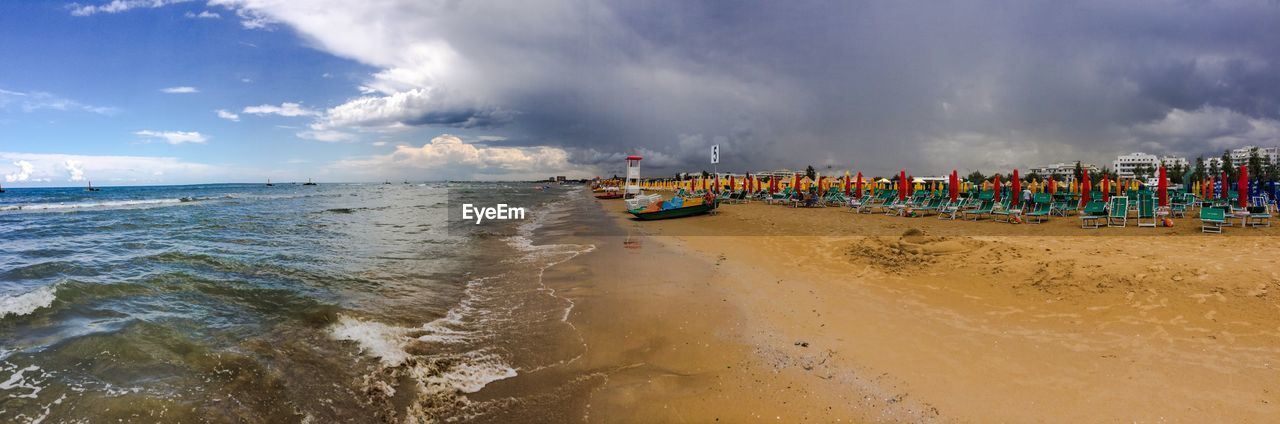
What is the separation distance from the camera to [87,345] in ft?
19.6

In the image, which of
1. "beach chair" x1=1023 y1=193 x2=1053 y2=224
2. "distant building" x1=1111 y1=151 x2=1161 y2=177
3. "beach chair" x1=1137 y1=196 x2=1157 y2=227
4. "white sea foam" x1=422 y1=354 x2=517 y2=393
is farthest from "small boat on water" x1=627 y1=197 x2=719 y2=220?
"distant building" x1=1111 y1=151 x2=1161 y2=177

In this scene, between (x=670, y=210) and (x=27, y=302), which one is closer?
(x=27, y=302)

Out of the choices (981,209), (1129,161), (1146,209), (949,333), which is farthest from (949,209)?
(1129,161)

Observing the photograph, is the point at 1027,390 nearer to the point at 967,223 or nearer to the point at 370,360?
the point at 370,360

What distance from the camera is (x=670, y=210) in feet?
76.3

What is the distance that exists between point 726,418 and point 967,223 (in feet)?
53.7

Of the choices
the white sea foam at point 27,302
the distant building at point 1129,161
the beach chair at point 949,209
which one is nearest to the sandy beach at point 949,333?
the white sea foam at point 27,302

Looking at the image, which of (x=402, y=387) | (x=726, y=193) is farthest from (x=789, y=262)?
(x=726, y=193)

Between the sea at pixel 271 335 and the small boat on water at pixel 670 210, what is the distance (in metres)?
10.6

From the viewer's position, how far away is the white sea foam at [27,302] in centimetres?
733

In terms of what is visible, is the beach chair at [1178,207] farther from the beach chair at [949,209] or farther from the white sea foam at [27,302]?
the white sea foam at [27,302]

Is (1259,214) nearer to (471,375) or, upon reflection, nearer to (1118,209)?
(1118,209)

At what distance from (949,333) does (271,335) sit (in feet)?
28.0

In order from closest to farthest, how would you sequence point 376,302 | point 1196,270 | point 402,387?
point 402,387
point 1196,270
point 376,302
